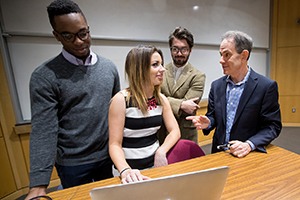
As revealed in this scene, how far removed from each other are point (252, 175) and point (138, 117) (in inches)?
27.7

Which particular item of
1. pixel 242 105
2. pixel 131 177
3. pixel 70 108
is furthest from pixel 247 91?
pixel 70 108

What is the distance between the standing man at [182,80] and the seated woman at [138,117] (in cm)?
42

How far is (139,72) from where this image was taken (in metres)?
1.18

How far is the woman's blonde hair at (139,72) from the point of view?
1.17 meters

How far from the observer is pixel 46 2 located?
212 cm

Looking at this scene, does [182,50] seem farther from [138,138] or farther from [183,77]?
[138,138]

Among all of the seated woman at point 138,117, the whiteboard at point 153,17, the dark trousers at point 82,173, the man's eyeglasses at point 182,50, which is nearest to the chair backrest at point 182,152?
the seated woman at point 138,117

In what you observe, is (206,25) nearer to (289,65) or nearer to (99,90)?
(289,65)

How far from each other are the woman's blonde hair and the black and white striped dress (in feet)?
0.17

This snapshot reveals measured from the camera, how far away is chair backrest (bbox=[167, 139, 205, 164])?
122cm

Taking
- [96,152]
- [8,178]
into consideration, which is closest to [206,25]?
[96,152]

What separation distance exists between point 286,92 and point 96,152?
15.5 feet

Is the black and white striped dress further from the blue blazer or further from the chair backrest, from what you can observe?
the blue blazer

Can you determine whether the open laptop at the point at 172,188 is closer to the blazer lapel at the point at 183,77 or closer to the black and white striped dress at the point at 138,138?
the black and white striped dress at the point at 138,138
